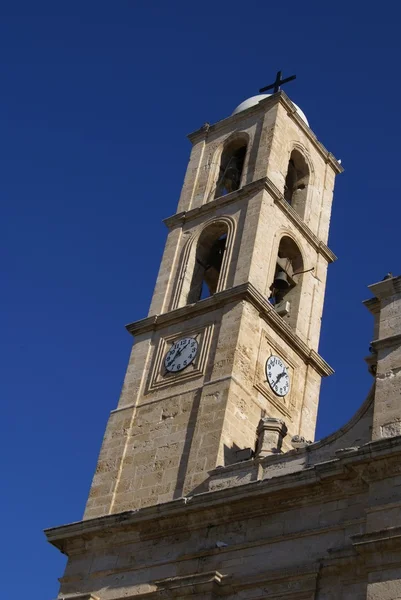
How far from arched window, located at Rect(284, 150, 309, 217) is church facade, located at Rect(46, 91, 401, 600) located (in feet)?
0.11

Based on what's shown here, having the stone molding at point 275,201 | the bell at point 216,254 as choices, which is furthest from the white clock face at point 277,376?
the stone molding at point 275,201

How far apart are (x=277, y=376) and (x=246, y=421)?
1.67 m

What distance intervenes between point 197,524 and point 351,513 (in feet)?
8.91

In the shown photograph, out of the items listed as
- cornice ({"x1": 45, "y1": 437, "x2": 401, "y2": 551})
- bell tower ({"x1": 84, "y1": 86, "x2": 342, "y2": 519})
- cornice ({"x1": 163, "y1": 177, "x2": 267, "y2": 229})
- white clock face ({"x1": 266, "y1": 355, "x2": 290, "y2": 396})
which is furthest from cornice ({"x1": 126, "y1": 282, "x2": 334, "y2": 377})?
cornice ({"x1": 45, "y1": 437, "x2": 401, "y2": 551})

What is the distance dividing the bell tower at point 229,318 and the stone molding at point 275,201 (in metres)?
0.03

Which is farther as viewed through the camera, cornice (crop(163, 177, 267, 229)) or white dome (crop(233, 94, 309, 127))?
white dome (crop(233, 94, 309, 127))

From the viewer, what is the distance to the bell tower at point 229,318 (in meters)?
18.6

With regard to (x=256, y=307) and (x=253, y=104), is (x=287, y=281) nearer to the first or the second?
(x=256, y=307)

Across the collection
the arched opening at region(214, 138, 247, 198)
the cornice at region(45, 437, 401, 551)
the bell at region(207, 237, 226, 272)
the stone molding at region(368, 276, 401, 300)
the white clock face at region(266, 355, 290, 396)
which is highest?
the arched opening at region(214, 138, 247, 198)

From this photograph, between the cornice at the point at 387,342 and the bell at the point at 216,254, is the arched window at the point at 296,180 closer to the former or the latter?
the bell at the point at 216,254

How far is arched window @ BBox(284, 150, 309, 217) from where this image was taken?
24656mm

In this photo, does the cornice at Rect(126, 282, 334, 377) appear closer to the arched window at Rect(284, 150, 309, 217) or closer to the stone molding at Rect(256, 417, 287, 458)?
the stone molding at Rect(256, 417, 287, 458)

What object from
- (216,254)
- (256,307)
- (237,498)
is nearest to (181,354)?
(256,307)

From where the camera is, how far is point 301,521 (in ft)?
49.8
